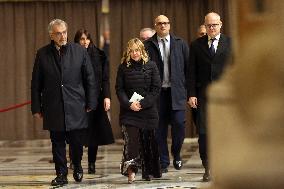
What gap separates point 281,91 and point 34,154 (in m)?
11.6

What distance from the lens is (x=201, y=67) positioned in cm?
781

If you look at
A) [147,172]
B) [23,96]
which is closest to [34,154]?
[23,96]

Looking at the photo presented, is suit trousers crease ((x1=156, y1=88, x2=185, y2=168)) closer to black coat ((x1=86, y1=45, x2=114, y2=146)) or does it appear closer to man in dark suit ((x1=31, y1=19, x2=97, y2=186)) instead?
black coat ((x1=86, y1=45, x2=114, y2=146))

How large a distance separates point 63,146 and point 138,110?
865mm

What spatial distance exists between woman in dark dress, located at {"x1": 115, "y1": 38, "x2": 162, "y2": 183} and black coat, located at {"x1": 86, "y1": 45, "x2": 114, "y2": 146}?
0.92m

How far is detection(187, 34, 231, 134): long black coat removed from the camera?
7.69 metres

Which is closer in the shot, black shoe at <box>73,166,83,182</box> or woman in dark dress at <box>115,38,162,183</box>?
woman in dark dress at <box>115,38,162,183</box>

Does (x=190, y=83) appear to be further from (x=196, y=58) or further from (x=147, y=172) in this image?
(x=147, y=172)

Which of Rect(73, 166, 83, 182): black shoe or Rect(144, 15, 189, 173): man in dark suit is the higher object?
Rect(144, 15, 189, 173): man in dark suit

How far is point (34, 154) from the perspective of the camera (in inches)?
498

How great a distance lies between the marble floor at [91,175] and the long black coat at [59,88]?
2.28 ft

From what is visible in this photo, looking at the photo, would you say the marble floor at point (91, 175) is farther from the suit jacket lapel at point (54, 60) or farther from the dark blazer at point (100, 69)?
the suit jacket lapel at point (54, 60)

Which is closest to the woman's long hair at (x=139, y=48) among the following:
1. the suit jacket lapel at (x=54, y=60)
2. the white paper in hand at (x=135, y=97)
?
the white paper in hand at (x=135, y=97)

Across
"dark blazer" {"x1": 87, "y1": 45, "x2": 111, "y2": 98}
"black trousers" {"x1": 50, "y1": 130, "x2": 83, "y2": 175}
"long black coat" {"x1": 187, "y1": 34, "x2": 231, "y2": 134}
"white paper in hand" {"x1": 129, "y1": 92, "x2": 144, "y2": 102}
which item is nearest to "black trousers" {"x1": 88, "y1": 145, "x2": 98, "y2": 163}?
"dark blazer" {"x1": 87, "y1": 45, "x2": 111, "y2": 98}
